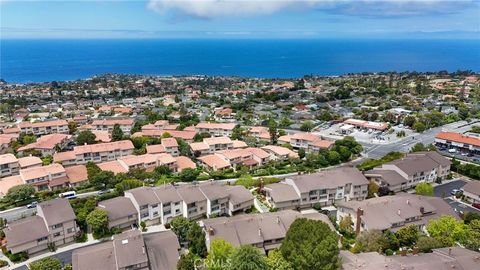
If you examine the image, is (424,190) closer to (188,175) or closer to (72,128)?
(188,175)

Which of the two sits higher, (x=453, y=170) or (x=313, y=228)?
(x=313, y=228)

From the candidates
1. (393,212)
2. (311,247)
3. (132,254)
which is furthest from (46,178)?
(393,212)

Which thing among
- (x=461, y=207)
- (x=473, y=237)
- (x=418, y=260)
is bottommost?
(x=461, y=207)

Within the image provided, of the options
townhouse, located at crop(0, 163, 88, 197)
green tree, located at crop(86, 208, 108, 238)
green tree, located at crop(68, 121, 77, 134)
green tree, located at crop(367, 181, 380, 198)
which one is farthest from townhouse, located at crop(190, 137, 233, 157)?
green tree, located at crop(68, 121, 77, 134)

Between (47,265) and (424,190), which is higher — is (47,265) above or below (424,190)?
below

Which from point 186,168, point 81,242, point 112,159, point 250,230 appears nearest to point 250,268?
point 250,230

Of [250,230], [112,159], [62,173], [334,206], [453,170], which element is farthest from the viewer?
[112,159]

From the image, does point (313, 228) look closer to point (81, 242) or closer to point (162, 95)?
point (81, 242)
